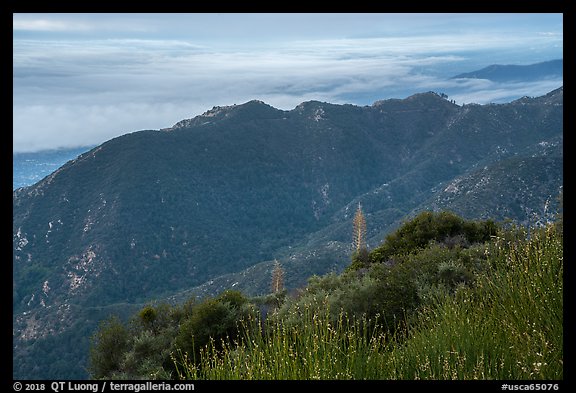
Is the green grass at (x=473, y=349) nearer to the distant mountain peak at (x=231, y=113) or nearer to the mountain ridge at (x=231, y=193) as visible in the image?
the mountain ridge at (x=231, y=193)

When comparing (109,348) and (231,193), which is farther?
(231,193)

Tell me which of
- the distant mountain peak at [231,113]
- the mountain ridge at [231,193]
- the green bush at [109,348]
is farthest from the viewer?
the distant mountain peak at [231,113]

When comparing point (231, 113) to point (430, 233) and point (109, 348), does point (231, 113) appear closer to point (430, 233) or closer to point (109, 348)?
point (430, 233)

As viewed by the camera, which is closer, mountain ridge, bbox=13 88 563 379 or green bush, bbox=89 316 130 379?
green bush, bbox=89 316 130 379

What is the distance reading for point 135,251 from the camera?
316 ft

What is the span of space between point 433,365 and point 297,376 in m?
1.42

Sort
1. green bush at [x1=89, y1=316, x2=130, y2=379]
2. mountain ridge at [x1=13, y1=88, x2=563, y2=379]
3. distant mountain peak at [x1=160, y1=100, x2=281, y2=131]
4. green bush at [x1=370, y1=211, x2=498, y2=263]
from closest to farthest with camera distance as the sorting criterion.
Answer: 1. green bush at [x1=89, y1=316, x2=130, y2=379]
2. green bush at [x1=370, y1=211, x2=498, y2=263]
3. mountain ridge at [x1=13, y1=88, x2=563, y2=379]
4. distant mountain peak at [x1=160, y1=100, x2=281, y2=131]

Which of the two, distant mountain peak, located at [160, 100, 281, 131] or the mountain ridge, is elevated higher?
distant mountain peak, located at [160, 100, 281, 131]

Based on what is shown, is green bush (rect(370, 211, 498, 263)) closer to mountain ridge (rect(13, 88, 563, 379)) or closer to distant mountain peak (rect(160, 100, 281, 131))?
mountain ridge (rect(13, 88, 563, 379))

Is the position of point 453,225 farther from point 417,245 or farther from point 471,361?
point 471,361

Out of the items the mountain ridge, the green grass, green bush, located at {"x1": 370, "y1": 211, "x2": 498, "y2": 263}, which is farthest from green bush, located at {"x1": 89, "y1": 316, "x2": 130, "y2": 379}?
the mountain ridge

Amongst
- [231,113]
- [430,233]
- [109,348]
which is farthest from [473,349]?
[231,113]

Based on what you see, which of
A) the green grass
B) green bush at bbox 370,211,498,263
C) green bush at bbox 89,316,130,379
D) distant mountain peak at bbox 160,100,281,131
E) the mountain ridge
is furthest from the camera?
distant mountain peak at bbox 160,100,281,131

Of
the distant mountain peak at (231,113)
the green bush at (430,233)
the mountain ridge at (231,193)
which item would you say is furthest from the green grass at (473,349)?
the distant mountain peak at (231,113)
